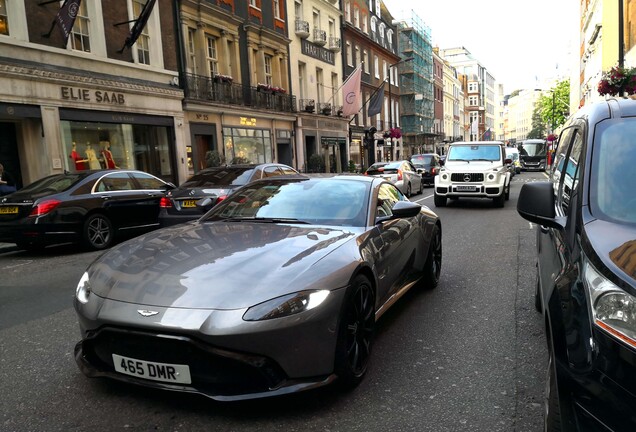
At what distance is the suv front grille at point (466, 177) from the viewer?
14.0 metres

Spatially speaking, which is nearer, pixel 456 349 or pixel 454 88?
pixel 456 349

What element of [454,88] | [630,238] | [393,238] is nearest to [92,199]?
[393,238]

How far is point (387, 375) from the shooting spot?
338 centimetres

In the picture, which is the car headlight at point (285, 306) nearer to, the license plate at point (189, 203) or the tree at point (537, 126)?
the license plate at point (189, 203)

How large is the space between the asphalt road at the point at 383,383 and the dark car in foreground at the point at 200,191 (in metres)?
3.44

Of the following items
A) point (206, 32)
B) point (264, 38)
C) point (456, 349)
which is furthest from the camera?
point (264, 38)

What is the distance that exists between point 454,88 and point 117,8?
75260 millimetres

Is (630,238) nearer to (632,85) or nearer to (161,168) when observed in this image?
(632,85)

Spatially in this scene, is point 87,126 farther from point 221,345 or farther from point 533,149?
point 533,149

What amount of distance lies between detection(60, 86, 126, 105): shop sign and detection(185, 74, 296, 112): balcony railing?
3840 millimetres

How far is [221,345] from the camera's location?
8.34 ft

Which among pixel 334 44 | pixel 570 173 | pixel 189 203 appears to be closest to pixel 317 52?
pixel 334 44

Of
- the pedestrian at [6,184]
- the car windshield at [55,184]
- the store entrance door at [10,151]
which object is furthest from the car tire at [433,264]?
the store entrance door at [10,151]

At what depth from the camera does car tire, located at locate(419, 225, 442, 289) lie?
5.44 meters
